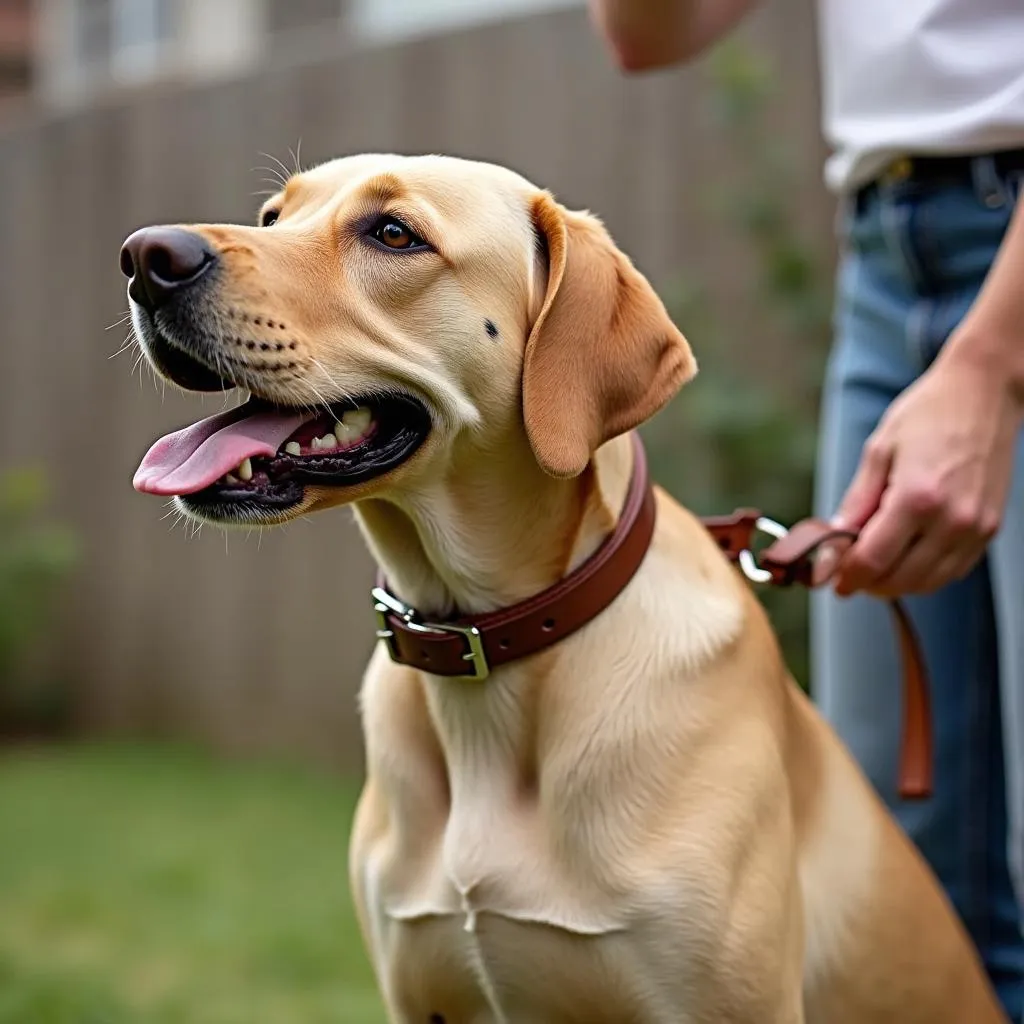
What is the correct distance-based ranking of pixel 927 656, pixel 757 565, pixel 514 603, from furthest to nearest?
1. pixel 927 656
2. pixel 757 565
3. pixel 514 603

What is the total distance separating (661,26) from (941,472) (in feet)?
3.44

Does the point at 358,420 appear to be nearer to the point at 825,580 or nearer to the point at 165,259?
the point at 165,259

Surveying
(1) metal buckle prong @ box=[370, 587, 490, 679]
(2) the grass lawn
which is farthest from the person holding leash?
(2) the grass lawn

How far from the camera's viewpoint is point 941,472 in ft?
7.02

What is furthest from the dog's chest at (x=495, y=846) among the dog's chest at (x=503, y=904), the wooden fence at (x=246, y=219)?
the wooden fence at (x=246, y=219)

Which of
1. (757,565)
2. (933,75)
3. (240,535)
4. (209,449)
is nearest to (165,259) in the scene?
(209,449)

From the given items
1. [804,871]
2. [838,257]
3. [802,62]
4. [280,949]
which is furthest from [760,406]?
[804,871]

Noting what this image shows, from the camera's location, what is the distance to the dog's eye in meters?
2.04

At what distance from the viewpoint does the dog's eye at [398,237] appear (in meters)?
2.04

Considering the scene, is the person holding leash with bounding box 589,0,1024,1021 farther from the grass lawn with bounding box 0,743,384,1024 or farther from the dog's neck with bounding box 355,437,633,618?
the grass lawn with bounding box 0,743,384,1024

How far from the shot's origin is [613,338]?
2.07 metres

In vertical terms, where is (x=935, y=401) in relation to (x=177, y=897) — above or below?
above

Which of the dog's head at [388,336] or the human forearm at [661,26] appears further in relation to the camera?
the human forearm at [661,26]

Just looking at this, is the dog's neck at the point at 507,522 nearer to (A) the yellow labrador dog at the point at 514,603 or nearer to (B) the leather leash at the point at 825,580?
(A) the yellow labrador dog at the point at 514,603
